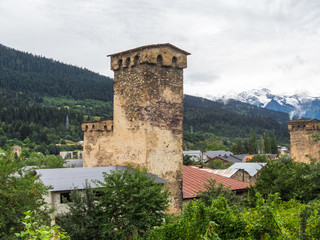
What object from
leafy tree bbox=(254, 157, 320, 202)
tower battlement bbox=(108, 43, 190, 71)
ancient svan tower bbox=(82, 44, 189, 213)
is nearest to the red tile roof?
ancient svan tower bbox=(82, 44, 189, 213)

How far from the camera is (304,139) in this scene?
30734 millimetres

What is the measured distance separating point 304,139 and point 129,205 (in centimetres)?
2306

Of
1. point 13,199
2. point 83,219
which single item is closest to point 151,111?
point 83,219

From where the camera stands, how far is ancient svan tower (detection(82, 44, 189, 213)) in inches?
664

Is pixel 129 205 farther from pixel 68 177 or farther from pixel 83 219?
pixel 68 177

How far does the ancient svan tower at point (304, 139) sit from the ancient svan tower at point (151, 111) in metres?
17.5

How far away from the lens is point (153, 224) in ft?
43.1

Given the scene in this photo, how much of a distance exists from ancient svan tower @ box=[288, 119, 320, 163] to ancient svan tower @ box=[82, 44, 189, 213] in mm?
17537

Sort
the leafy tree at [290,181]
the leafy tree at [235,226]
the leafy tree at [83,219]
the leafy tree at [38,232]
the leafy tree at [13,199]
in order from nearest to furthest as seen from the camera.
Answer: the leafy tree at [38,232], the leafy tree at [235,226], the leafy tree at [13,199], the leafy tree at [83,219], the leafy tree at [290,181]

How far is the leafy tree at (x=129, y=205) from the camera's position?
1282cm

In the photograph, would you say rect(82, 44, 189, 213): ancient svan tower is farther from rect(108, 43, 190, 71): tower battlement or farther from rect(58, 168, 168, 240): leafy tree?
rect(58, 168, 168, 240): leafy tree

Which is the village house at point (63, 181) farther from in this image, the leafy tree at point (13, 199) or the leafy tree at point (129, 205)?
the leafy tree at point (13, 199)

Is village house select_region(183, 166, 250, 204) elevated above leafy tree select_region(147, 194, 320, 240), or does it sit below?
below

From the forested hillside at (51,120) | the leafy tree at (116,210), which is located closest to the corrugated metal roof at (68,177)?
the leafy tree at (116,210)
